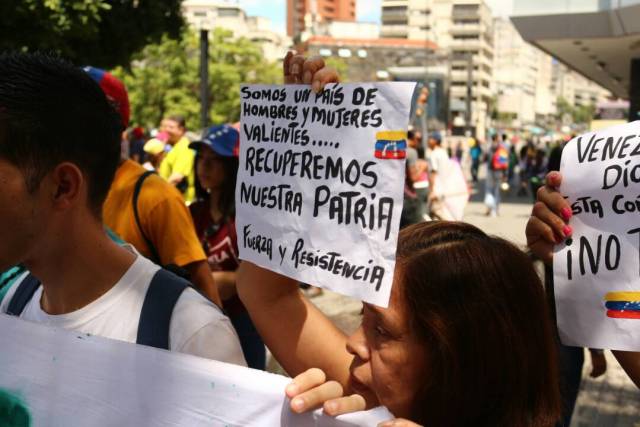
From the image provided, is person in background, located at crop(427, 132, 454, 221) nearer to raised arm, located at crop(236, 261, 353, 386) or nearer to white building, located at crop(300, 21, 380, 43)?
raised arm, located at crop(236, 261, 353, 386)

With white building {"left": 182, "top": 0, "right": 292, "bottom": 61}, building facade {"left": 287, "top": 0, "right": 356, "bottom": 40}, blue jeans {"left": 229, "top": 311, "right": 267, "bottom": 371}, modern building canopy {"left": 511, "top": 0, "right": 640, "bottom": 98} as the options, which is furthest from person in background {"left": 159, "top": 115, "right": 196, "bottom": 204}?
building facade {"left": 287, "top": 0, "right": 356, "bottom": 40}

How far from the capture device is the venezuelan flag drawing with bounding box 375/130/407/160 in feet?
4.59

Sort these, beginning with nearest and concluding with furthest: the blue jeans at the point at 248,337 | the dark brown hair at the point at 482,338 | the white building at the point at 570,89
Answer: the dark brown hair at the point at 482,338 < the blue jeans at the point at 248,337 < the white building at the point at 570,89

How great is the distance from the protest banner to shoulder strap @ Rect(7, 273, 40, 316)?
278 millimetres

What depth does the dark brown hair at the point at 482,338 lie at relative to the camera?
1377 millimetres

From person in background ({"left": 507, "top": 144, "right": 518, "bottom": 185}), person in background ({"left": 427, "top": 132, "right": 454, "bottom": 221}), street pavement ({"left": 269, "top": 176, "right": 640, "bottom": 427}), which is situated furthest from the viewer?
person in background ({"left": 507, "top": 144, "right": 518, "bottom": 185})

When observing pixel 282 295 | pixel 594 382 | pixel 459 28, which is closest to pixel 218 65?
pixel 594 382

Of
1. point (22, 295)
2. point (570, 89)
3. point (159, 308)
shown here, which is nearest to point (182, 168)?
Answer: point (22, 295)

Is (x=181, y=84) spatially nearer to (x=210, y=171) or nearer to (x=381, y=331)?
(x=210, y=171)

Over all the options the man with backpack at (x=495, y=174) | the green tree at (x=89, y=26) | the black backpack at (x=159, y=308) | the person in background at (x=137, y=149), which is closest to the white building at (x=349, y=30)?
the person in background at (x=137, y=149)

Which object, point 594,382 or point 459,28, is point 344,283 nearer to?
point 594,382

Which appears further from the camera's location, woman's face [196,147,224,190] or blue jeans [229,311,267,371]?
woman's face [196,147,224,190]

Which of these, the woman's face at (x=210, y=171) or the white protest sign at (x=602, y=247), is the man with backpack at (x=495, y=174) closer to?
the woman's face at (x=210, y=171)

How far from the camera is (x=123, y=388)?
4.74 feet
